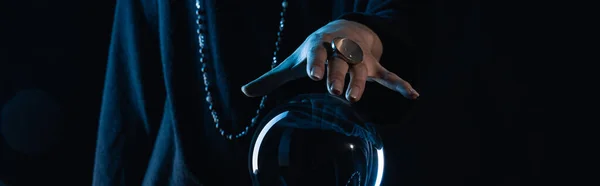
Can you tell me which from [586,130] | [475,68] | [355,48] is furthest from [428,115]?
[355,48]

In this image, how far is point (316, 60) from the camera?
1.11 ft

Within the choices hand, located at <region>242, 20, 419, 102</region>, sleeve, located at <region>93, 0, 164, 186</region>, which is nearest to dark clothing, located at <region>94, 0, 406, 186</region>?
sleeve, located at <region>93, 0, 164, 186</region>

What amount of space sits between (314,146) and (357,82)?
0.06 meters

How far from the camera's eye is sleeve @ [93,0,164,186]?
62 cm

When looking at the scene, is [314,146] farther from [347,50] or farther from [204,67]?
[204,67]

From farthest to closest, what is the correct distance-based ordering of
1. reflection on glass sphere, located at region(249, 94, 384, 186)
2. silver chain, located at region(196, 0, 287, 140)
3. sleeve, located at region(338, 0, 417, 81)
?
silver chain, located at region(196, 0, 287, 140), sleeve, located at region(338, 0, 417, 81), reflection on glass sphere, located at region(249, 94, 384, 186)

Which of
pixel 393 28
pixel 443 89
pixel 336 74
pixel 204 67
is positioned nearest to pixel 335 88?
pixel 336 74

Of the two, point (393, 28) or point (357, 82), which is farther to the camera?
point (393, 28)

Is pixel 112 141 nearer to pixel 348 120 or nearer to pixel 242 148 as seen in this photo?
pixel 242 148

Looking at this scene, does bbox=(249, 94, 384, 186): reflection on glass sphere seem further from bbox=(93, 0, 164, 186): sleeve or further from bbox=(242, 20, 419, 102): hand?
bbox=(93, 0, 164, 186): sleeve

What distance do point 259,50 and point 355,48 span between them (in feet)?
0.81

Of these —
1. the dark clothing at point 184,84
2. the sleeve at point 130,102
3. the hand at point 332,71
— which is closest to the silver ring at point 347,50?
the hand at point 332,71

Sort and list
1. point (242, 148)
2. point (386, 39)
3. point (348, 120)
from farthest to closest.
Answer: point (242, 148) < point (386, 39) < point (348, 120)

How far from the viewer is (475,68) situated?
672mm
